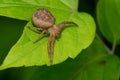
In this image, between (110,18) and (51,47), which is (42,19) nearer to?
(51,47)

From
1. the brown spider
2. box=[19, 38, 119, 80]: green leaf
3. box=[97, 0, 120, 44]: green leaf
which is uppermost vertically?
the brown spider

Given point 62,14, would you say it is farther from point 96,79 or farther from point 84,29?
point 96,79

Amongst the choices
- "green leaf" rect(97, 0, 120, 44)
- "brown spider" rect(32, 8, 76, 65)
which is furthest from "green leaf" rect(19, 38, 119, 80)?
"brown spider" rect(32, 8, 76, 65)

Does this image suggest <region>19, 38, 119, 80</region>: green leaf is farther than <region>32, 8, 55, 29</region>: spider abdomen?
Yes

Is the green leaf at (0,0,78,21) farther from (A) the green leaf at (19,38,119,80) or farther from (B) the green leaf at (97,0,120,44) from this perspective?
(A) the green leaf at (19,38,119,80)

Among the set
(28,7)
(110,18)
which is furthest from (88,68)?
(28,7)

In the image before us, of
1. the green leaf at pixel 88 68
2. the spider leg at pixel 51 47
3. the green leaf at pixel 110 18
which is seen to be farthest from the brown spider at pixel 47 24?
the green leaf at pixel 110 18
